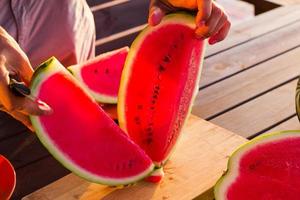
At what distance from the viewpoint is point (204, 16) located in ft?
4.46

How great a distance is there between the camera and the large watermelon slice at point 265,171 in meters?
1.21

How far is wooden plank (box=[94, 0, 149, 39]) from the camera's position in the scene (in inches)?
122

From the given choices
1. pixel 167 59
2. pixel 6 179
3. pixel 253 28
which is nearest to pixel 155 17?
pixel 167 59

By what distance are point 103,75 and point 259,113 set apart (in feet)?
1.96

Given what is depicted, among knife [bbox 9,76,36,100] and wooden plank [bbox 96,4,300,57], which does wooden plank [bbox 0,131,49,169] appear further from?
wooden plank [bbox 96,4,300,57]

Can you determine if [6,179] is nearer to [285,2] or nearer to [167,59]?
[167,59]

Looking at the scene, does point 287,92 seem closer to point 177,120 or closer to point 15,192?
point 177,120

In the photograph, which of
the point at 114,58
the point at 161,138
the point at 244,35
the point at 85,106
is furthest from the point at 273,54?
the point at 85,106

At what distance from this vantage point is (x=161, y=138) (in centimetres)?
149

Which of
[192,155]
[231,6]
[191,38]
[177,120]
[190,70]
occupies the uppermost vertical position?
[191,38]

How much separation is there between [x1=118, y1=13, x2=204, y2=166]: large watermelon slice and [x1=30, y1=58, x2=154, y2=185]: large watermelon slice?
96 millimetres

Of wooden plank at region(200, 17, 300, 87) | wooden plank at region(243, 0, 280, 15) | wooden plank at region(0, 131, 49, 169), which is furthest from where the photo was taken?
wooden plank at region(243, 0, 280, 15)

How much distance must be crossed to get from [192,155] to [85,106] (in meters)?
0.38

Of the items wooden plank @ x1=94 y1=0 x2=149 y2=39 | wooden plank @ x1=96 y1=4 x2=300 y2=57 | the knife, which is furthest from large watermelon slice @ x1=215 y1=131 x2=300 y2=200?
wooden plank @ x1=94 y1=0 x2=149 y2=39
